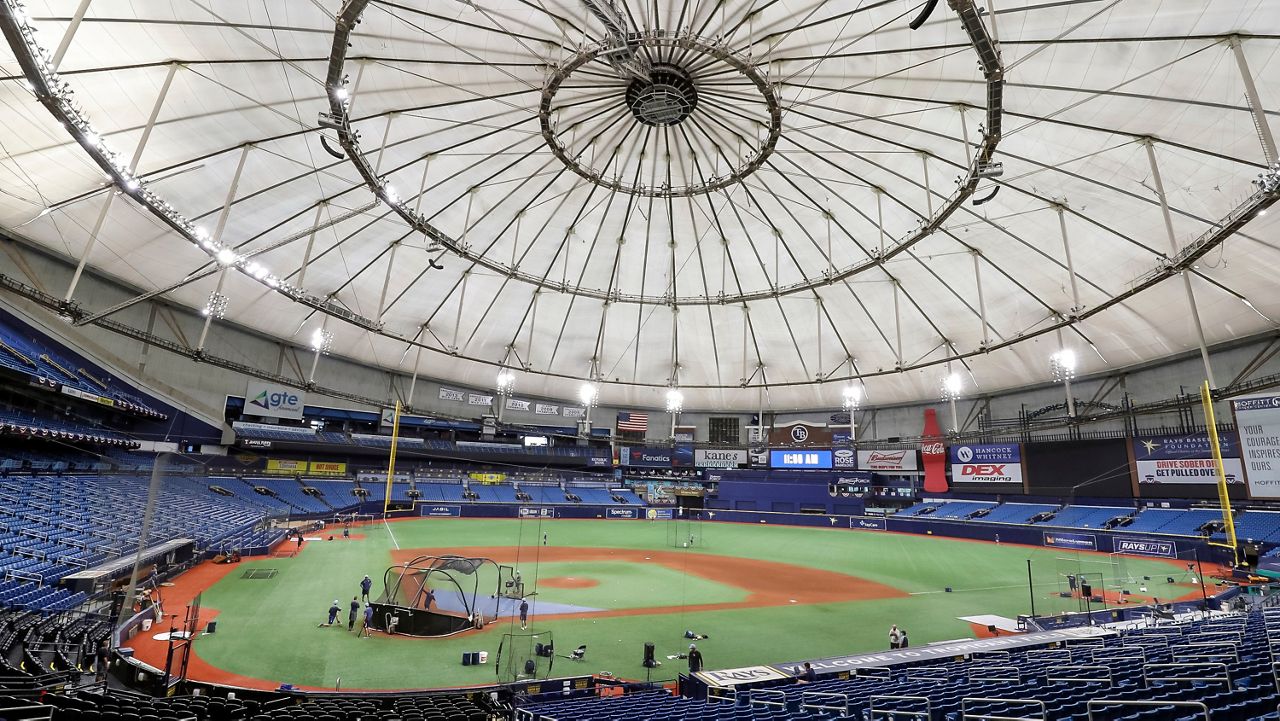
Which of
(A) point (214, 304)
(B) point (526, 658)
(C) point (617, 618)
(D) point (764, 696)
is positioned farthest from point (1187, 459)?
(A) point (214, 304)

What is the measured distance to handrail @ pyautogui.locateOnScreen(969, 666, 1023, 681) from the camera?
41.2 ft

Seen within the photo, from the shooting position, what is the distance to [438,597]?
75.3 feet

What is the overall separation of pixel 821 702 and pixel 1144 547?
143 feet

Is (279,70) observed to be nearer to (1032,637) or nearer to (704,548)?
(1032,637)

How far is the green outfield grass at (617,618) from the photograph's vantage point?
61.2ft

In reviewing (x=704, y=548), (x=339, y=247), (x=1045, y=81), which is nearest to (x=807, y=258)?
(x=1045, y=81)

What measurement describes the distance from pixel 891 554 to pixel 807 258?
79.1 ft

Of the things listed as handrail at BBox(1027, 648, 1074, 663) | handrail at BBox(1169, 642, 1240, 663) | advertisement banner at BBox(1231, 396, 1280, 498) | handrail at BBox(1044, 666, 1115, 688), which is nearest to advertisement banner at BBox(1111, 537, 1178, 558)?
advertisement banner at BBox(1231, 396, 1280, 498)

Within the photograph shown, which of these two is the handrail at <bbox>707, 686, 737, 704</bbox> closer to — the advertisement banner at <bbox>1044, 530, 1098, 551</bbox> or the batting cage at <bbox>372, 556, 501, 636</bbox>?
the batting cage at <bbox>372, 556, 501, 636</bbox>

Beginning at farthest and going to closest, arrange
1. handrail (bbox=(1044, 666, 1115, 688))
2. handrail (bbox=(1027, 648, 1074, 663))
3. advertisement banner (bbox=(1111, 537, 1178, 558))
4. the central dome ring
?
1. advertisement banner (bbox=(1111, 537, 1178, 558))
2. the central dome ring
3. handrail (bbox=(1027, 648, 1074, 663))
4. handrail (bbox=(1044, 666, 1115, 688))

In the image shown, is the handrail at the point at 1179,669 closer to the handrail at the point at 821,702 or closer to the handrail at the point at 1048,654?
the handrail at the point at 1048,654

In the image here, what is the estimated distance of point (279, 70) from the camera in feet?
88.6

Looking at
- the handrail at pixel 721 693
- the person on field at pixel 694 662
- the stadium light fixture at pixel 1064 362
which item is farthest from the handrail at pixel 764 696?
the stadium light fixture at pixel 1064 362

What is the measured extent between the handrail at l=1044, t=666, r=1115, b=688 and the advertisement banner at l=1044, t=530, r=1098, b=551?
140 feet
